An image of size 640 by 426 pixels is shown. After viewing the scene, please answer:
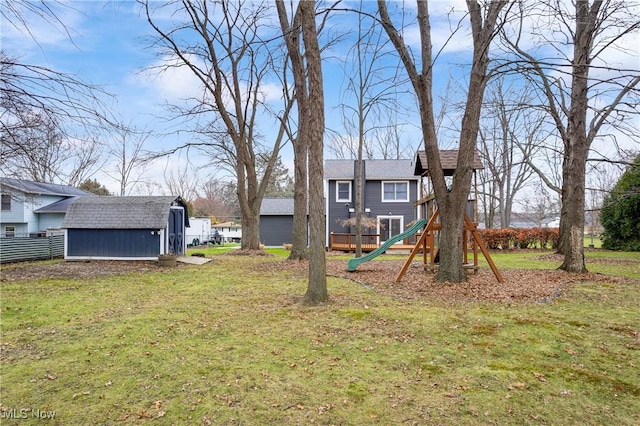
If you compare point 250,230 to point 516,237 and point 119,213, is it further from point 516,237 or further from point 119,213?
point 516,237

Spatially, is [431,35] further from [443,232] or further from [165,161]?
[165,161]

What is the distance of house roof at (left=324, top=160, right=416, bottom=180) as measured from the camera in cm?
2488

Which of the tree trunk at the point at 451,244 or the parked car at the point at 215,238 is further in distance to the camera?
the parked car at the point at 215,238

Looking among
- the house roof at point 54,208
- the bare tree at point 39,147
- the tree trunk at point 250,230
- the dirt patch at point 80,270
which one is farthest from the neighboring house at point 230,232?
the bare tree at point 39,147

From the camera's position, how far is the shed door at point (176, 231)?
15211mm

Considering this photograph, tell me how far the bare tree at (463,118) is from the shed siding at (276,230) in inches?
821

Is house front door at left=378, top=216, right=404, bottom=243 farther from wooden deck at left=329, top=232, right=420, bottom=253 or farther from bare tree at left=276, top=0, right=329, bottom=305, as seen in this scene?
bare tree at left=276, top=0, right=329, bottom=305

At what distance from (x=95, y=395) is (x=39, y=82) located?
10.0 ft

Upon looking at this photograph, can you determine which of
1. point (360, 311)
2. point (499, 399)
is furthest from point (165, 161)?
point (499, 399)

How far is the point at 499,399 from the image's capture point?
3.24 metres

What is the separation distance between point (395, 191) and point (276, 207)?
9522mm

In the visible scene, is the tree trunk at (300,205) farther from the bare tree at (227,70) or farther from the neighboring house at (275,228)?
the neighboring house at (275,228)

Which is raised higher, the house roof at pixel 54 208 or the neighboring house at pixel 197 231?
the house roof at pixel 54 208

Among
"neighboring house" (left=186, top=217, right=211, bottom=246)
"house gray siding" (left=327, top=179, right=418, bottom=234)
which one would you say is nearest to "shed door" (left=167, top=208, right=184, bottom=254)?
"house gray siding" (left=327, top=179, right=418, bottom=234)
